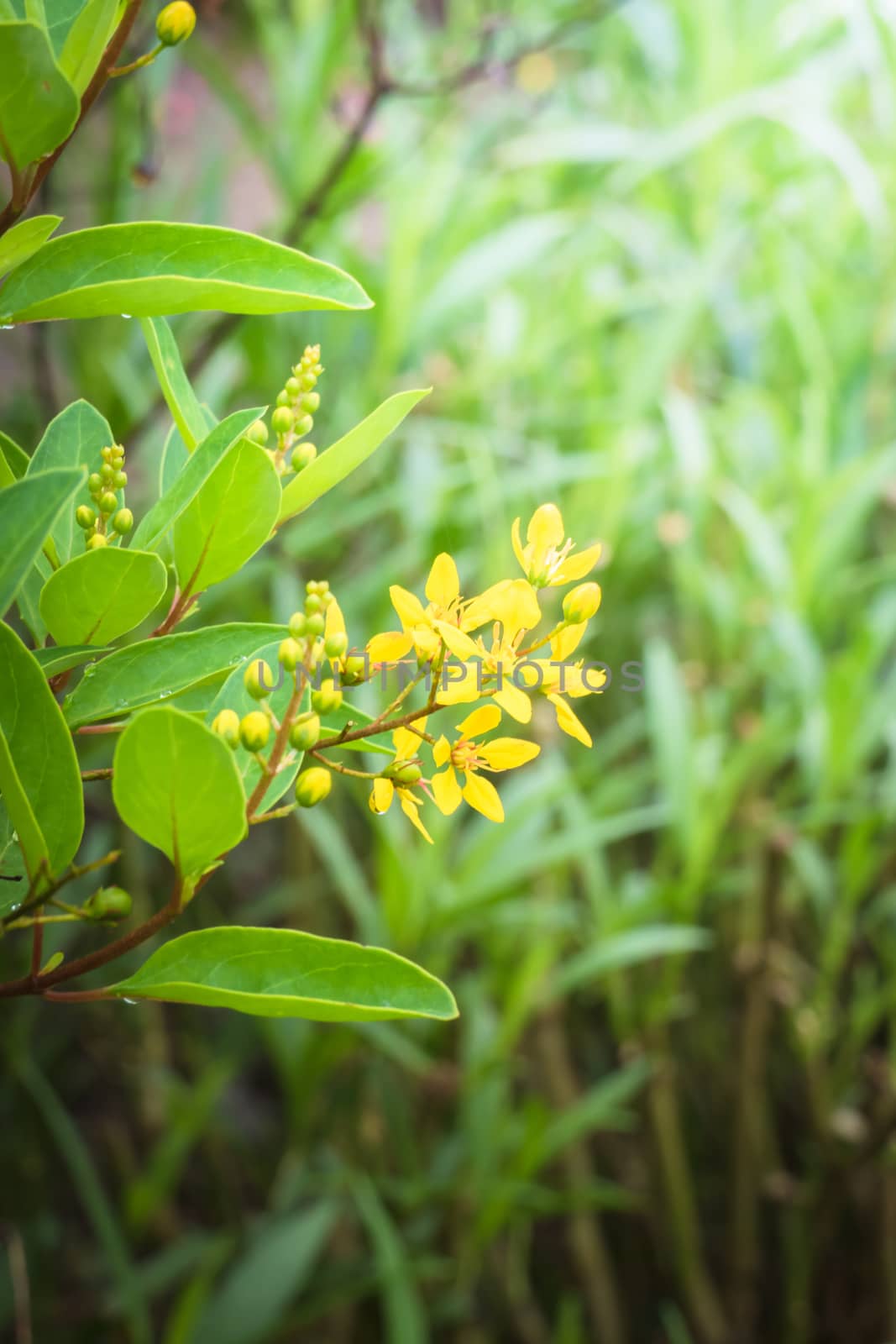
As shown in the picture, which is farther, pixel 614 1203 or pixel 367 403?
pixel 614 1203

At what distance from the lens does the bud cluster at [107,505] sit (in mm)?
221

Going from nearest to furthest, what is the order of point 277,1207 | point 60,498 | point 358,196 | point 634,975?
point 60,498
point 358,196
point 277,1207
point 634,975

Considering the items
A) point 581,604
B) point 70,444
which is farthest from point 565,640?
point 70,444

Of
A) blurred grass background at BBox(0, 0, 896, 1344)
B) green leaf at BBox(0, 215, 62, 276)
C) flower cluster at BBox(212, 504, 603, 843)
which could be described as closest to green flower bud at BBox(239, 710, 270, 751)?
flower cluster at BBox(212, 504, 603, 843)

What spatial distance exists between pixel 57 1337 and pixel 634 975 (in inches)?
20.5

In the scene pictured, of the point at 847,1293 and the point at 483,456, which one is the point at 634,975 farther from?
the point at 483,456

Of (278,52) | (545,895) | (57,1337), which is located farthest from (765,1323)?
(278,52)

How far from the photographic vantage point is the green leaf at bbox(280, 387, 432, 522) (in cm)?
21

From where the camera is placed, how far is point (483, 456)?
0.72m

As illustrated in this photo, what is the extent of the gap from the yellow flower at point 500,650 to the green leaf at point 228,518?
0.14 ft

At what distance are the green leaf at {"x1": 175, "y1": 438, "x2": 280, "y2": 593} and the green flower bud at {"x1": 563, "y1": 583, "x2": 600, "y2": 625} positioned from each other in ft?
0.21

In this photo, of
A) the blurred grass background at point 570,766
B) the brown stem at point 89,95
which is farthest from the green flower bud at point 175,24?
the blurred grass background at point 570,766

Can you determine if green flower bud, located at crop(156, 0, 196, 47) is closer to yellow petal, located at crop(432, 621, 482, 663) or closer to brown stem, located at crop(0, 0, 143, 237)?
brown stem, located at crop(0, 0, 143, 237)

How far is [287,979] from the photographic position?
0.66ft
